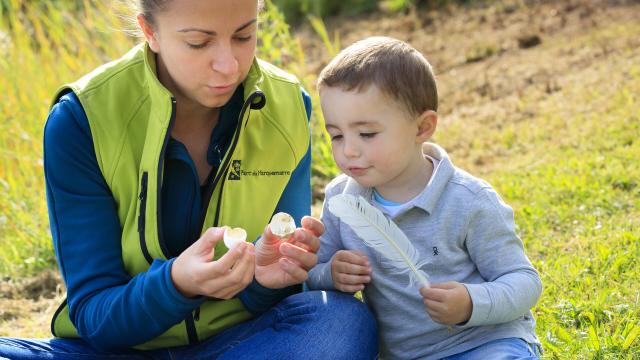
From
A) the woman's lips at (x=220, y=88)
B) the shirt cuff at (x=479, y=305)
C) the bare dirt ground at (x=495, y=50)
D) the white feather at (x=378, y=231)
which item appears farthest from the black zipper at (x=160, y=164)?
the bare dirt ground at (x=495, y=50)

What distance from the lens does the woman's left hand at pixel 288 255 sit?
8.21 ft

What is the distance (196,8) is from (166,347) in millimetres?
1012

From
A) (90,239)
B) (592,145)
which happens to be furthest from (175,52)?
(592,145)

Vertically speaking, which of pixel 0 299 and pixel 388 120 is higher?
pixel 388 120

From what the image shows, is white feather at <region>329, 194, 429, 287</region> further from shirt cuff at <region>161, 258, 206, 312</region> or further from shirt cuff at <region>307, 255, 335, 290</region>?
shirt cuff at <region>161, 258, 206, 312</region>

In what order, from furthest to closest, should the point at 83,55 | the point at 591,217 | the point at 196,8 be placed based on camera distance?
the point at 83,55, the point at 591,217, the point at 196,8

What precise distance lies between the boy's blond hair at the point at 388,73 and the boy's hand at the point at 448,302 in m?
0.51

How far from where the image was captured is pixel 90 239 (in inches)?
99.9

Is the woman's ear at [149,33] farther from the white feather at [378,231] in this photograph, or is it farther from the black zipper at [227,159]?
the white feather at [378,231]

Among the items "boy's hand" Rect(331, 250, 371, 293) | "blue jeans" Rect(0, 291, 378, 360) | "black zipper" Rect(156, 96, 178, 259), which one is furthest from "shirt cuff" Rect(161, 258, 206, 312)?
"boy's hand" Rect(331, 250, 371, 293)

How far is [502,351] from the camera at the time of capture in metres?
2.48

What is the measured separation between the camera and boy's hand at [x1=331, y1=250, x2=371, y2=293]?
258 cm

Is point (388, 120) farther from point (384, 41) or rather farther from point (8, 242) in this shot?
point (8, 242)

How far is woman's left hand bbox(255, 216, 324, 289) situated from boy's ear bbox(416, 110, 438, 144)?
0.39 metres
